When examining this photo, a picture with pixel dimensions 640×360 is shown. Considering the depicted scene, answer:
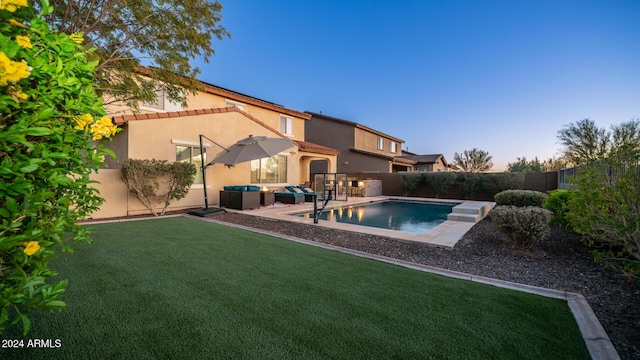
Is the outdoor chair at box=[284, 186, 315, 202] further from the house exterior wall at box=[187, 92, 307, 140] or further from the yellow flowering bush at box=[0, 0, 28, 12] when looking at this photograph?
the yellow flowering bush at box=[0, 0, 28, 12]


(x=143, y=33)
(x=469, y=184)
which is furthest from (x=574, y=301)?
(x=469, y=184)

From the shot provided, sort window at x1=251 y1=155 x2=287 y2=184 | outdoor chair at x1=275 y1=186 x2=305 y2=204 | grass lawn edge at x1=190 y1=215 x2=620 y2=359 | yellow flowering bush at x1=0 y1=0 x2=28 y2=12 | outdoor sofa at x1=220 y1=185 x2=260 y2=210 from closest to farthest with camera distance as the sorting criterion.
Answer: yellow flowering bush at x1=0 y1=0 x2=28 y2=12
grass lawn edge at x1=190 y1=215 x2=620 y2=359
outdoor sofa at x1=220 y1=185 x2=260 y2=210
outdoor chair at x1=275 y1=186 x2=305 y2=204
window at x1=251 y1=155 x2=287 y2=184

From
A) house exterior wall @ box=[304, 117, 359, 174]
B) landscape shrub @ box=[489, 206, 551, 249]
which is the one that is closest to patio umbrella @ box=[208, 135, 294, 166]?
landscape shrub @ box=[489, 206, 551, 249]

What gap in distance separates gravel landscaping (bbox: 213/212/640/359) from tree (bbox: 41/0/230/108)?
18.6ft

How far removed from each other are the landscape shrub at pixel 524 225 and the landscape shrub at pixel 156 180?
9.98m

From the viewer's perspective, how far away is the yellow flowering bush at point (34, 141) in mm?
1118

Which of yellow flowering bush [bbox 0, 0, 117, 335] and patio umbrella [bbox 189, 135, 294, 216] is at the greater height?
patio umbrella [bbox 189, 135, 294, 216]

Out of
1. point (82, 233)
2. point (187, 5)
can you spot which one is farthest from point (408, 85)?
point (82, 233)

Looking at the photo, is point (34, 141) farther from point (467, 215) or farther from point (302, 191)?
point (302, 191)

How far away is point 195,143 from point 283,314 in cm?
1014

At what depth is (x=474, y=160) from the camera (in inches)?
1644

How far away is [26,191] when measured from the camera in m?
1.23

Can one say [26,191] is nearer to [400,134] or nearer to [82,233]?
[82,233]

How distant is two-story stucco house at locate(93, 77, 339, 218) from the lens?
9.25 m
